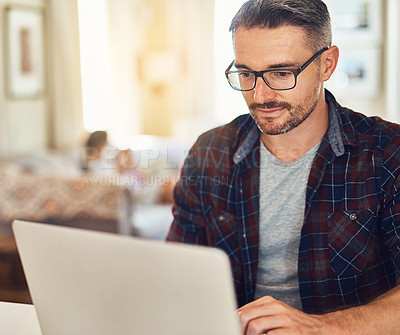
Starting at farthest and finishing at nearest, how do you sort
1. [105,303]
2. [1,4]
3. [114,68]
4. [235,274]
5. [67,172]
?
[114,68]
[1,4]
[67,172]
[235,274]
[105,303]

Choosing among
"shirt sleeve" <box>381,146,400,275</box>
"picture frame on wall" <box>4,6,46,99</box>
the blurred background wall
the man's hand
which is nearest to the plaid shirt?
"shirt sleeve" <box>381,146,400,275</box>

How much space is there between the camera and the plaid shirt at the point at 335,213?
1.25 metres

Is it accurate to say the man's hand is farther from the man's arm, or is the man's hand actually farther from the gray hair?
the gray hair

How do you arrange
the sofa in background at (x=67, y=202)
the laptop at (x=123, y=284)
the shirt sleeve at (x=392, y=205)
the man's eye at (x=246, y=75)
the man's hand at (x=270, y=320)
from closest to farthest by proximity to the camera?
1. the laptop at (x=123, y=284)
2. the man's hand at (x=270, y=320)
3. the shirt sleeve at (x=392, y=205)
4. the man's eye at (x=246, y=75)
5. the sofa in background at (x=67, y=202)

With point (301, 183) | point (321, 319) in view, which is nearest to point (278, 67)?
point (301, 183)

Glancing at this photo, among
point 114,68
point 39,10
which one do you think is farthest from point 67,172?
point 114,68

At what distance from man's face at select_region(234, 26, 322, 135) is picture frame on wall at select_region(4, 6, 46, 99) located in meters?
3.61

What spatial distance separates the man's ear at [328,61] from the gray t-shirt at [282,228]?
18 cm

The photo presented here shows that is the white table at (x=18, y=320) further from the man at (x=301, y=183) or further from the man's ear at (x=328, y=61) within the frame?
the man's ear at (x=328, y=61)

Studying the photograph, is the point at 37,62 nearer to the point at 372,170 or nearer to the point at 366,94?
the point at 366,94

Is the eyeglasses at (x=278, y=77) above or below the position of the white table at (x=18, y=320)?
above

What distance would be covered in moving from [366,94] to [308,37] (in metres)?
4.24

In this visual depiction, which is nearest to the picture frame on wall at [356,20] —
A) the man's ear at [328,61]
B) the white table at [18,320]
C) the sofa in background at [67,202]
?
the sofa in background at [67,202]

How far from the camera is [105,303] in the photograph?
76 cm
